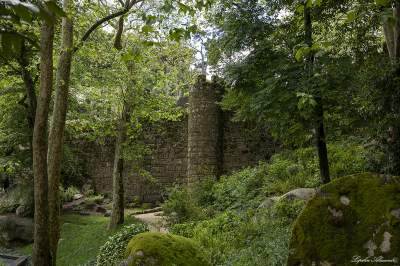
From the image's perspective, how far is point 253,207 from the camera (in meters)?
9.40

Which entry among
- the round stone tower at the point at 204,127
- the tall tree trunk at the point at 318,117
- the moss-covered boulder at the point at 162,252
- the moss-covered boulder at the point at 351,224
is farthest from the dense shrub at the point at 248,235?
the round stone tower at the point at 204,127

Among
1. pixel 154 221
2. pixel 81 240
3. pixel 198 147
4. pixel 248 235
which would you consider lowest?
pixel 81 240

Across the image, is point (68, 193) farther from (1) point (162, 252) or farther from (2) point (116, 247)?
(1) point (162, 252)

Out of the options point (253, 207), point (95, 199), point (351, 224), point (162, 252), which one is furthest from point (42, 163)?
point (95, 199)

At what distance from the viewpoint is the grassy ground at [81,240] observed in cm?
1100

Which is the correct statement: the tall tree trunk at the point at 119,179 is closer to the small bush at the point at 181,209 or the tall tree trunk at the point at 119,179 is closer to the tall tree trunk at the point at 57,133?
the small bush at the point at 181,209

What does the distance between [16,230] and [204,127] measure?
24.3ft

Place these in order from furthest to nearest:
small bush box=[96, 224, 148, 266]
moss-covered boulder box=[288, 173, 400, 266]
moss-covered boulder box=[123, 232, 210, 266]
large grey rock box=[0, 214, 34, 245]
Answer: large grey rock box=[0, 214, 34, 245]
small bush box=[96, 224, 148, 266]
moss-covered boulder box=[123, 232, 210, 266]
moss-covered boulder box=[288, 173, 400, 266]

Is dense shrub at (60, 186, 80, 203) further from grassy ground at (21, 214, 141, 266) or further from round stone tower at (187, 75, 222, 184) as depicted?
round stone tower at (187, 75, 222, 184)

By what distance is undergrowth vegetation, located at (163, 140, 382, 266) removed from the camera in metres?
6.12

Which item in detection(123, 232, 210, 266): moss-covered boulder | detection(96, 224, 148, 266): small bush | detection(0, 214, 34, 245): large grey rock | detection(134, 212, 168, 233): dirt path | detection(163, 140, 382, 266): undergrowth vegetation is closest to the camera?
detection(123, 232, 210, 266): moss-covered boulder

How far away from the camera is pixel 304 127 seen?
662 centimetres

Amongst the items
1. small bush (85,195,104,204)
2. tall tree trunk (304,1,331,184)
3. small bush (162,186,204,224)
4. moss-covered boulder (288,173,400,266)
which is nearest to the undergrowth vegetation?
small bush (162,186,204,224)

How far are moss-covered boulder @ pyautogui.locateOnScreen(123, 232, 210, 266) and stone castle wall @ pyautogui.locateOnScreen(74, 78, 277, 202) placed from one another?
8.60m
